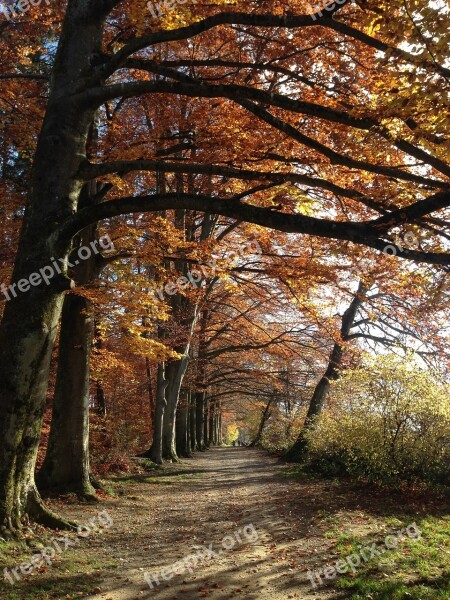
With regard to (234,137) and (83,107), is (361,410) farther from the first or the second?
(83,107)

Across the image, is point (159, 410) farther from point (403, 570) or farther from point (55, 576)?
point (403, 570)

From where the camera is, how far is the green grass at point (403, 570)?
5.12m

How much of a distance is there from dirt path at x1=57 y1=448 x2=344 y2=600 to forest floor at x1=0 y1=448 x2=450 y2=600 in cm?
2

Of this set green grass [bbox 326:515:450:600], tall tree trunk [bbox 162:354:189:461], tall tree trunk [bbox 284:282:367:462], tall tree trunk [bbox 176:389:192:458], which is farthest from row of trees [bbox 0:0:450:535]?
tall tree trunk [bbox 176:389:192:458]

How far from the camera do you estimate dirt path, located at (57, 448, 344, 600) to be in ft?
18.3

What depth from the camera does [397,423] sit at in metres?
10.8

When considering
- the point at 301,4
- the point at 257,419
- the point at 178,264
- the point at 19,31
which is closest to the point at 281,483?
the point at 178,264

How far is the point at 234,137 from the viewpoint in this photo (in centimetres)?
870

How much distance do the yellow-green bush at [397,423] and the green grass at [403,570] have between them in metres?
3.10

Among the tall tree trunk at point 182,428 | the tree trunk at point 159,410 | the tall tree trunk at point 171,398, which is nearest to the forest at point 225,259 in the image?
the tree trunk at point 159,410

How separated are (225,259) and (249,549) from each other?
21.4ft

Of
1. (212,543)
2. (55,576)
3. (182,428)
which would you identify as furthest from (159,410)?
(55,576)

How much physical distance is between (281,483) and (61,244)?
33.4ft

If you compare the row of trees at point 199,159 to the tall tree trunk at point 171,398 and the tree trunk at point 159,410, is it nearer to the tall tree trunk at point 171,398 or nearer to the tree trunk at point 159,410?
the tree trunk at point 159,410
